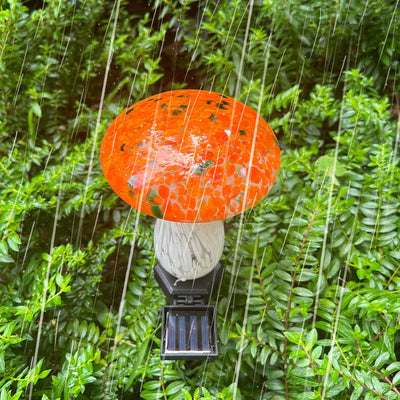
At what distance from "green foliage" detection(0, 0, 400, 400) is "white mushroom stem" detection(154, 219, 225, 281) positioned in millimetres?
230

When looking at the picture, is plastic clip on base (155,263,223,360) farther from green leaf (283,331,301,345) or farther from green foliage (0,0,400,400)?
green leaf (283,331,301,345)

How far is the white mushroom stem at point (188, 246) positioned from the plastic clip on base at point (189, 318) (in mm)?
67

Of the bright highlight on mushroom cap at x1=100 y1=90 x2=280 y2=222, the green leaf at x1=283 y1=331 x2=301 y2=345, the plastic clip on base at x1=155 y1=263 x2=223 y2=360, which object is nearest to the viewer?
the bright highlight on mushroom cap at x1=100 y1=90 x2=280 y2=222

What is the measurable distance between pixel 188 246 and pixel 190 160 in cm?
56

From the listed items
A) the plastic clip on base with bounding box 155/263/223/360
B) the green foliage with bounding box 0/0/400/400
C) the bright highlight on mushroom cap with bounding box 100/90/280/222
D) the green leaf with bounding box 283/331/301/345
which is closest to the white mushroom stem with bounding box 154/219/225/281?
the plastic clip on base with bounding box 155/263/223/360

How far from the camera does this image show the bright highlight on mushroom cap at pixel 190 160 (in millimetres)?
1517

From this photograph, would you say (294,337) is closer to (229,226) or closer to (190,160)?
(190,160)

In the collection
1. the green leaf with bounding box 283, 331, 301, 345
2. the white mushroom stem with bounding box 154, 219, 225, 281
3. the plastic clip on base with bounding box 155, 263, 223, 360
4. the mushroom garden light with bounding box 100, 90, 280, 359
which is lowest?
the plastic clip on base with bounding box 155, 263, 223, 360

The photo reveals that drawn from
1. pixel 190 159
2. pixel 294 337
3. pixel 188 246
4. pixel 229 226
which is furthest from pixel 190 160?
pixel 229 226

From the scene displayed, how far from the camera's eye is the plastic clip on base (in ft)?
6.09

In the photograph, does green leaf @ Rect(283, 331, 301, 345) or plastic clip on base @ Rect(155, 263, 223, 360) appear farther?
plastic clip on base @ Rect(155, 263, 223, 360)

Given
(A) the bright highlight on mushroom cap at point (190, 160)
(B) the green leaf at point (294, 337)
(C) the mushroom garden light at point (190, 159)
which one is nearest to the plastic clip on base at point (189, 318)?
(C) the mushroom garden light at point (190, 159)

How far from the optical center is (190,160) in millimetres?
1513

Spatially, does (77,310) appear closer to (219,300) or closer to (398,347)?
(219,300)
